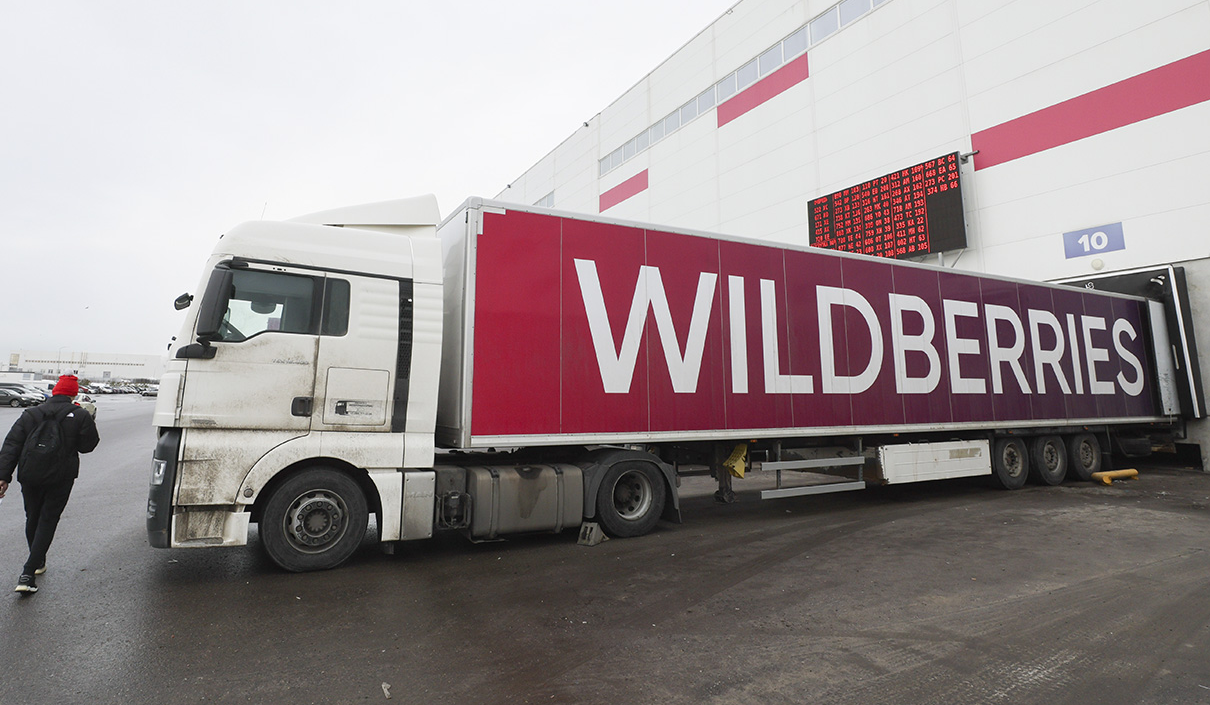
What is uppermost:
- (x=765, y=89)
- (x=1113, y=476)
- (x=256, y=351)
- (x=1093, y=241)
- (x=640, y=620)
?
(x=765, y=89)

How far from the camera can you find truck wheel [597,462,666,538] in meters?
6.44

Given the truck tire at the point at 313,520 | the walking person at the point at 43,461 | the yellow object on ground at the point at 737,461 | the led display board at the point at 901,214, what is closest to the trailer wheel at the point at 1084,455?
the led display board at the point at 901,214

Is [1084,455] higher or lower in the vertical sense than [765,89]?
lower

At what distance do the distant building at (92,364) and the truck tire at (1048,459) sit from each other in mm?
140495

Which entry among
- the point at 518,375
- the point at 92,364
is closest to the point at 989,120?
the point at 518,375

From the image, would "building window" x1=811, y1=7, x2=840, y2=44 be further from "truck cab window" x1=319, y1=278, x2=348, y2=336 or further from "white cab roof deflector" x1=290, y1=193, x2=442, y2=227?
"truck cab window" x1=319, y1=278, x2=348, y2=336

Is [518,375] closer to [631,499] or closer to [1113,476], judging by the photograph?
[631,499]

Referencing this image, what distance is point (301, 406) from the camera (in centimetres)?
511

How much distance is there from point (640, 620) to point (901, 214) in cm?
1585

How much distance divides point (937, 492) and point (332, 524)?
10056 mm

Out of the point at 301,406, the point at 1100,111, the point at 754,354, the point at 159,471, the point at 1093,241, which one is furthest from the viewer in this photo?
the point at 1093,241

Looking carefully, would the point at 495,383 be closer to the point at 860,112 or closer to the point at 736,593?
the point at 736,593

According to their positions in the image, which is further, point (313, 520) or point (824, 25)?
point (824, 25)

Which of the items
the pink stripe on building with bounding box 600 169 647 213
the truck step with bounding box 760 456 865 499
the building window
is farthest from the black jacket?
the pink stripe on building with bounding box 600 169 647 213
